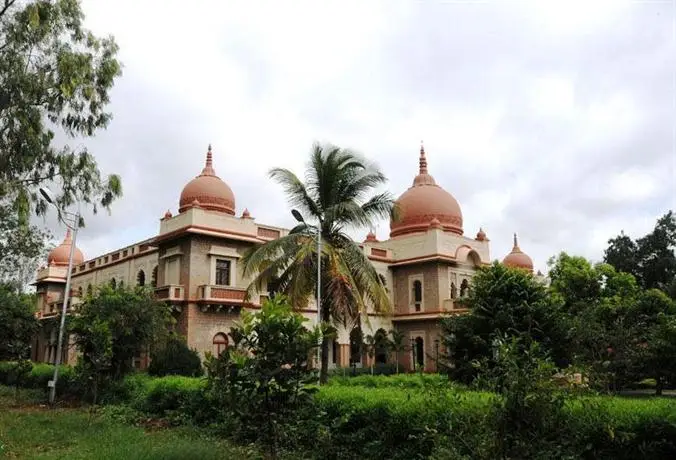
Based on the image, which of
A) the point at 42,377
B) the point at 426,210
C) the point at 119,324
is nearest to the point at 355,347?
the point at 426,210

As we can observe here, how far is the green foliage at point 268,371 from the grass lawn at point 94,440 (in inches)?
53.7

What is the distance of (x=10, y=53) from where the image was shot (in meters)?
14.9

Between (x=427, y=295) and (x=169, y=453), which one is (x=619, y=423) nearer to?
(x=169, y=453)

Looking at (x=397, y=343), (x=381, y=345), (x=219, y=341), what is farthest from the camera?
(x=381, y=345)

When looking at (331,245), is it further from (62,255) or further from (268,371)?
(62,255)

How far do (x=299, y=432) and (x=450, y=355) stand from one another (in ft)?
29.5

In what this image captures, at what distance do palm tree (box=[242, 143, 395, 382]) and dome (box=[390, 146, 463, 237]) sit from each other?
53.0 feet

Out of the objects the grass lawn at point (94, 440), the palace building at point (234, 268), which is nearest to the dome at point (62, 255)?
the palace building at point (234, 268)

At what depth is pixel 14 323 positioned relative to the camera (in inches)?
1069

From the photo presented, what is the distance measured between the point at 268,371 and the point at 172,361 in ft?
46.5

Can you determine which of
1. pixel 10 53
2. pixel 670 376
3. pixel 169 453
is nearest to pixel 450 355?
pixel 670 376

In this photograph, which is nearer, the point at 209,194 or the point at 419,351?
the point at 209,194

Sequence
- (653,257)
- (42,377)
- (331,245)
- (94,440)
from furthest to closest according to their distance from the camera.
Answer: (653,257), (42,377), (331,245), (94,440)

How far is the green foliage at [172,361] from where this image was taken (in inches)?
820
